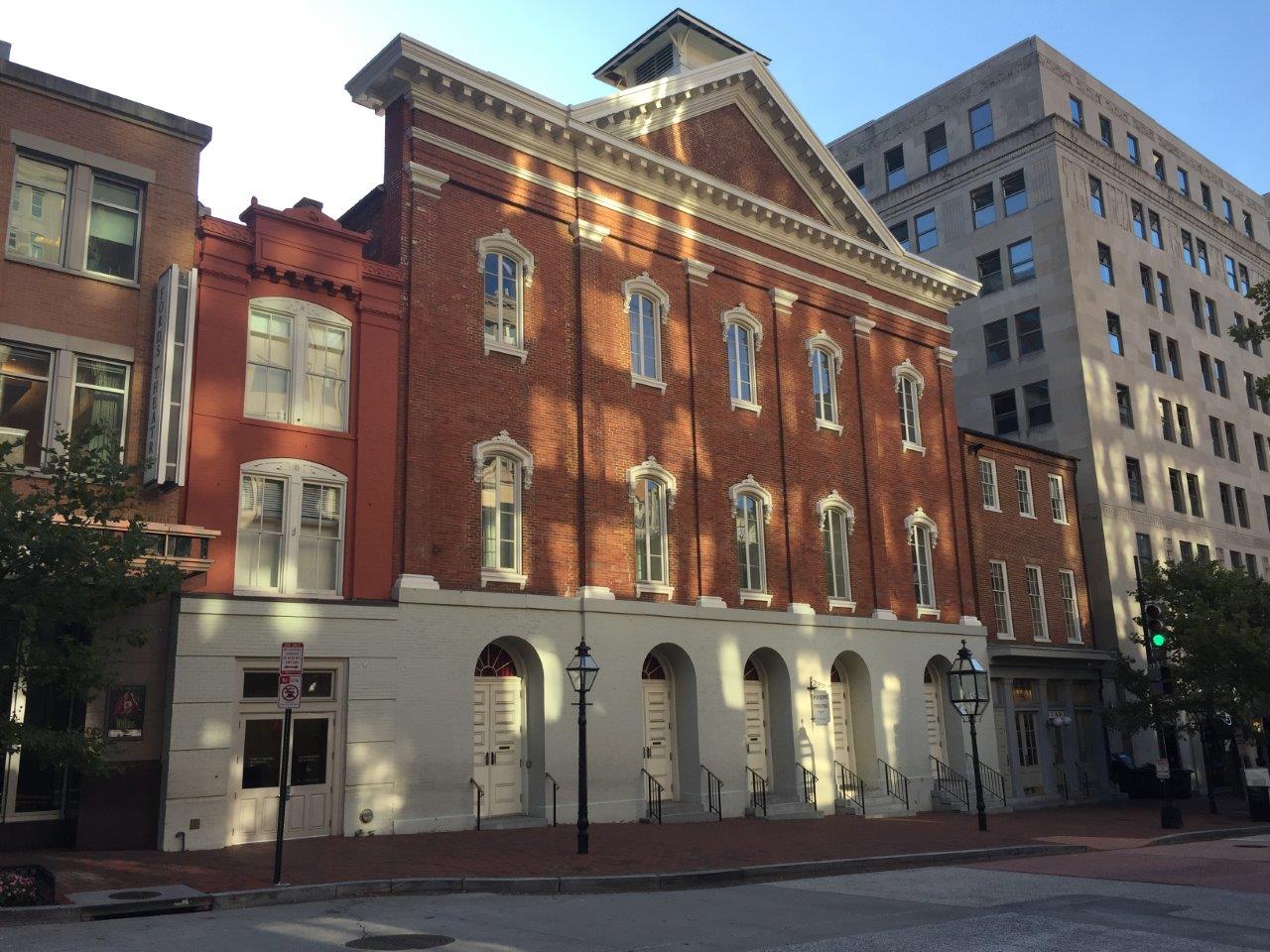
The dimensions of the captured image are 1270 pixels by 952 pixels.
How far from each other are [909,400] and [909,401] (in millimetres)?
28

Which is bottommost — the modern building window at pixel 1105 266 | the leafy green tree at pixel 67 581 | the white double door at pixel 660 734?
the white double door at pixel 660 734

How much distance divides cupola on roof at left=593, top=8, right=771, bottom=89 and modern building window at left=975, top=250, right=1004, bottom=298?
48.9ft

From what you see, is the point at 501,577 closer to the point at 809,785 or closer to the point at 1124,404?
the point at 809,785

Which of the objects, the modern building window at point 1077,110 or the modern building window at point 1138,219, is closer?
the modern building window at point 1077,110

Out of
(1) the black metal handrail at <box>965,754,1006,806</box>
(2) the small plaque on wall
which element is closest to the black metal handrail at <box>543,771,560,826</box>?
(2) the small plaque on wall

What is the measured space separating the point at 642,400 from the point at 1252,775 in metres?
17.9

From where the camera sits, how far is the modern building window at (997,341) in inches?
1618

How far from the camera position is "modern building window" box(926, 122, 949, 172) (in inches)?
1781

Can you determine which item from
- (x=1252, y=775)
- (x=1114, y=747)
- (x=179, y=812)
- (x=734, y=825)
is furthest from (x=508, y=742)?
(x=1114, y=747)

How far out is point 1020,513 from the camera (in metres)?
34.5

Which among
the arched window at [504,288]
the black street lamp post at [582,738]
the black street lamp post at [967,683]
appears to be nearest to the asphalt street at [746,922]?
the black street lamp post at [582,738]

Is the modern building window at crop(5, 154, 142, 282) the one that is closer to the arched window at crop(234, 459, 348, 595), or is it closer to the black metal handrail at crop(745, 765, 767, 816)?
the arched window at crop(234, 459, 348, 595)

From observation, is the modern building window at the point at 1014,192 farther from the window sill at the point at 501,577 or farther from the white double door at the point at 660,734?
the window sill at the point at 501,577

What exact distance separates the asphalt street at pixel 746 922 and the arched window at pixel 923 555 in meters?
16.0
